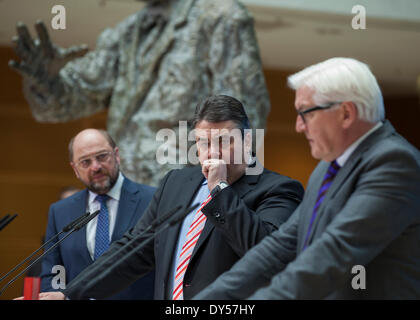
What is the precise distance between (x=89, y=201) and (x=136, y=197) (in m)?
0.22

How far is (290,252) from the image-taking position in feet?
6.30

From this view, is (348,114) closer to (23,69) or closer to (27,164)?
(23,69)

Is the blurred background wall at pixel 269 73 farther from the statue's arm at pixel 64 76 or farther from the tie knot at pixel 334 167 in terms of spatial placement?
the tie knot at pixel 334 167

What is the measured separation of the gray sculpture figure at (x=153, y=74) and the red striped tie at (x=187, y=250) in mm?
1789

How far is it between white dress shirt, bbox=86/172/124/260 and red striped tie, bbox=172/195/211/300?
84 centimetres

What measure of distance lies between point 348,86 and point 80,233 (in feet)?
5.63

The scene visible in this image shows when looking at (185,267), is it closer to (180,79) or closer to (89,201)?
(89,201)

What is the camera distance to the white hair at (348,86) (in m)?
1.76

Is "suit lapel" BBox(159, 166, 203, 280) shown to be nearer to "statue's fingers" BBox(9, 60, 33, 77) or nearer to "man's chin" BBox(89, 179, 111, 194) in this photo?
"man's chin" BBox(89, 179, 111, 194)

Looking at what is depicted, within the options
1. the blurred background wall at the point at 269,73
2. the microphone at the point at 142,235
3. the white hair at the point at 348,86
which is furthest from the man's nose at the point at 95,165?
the blurred background wall at the point at 269,73

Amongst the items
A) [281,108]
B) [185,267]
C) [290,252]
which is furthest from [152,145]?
[281,108]

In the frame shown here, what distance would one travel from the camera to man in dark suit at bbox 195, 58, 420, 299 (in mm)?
1648

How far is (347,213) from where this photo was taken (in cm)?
168

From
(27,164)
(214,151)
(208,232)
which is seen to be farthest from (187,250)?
(27,164)
